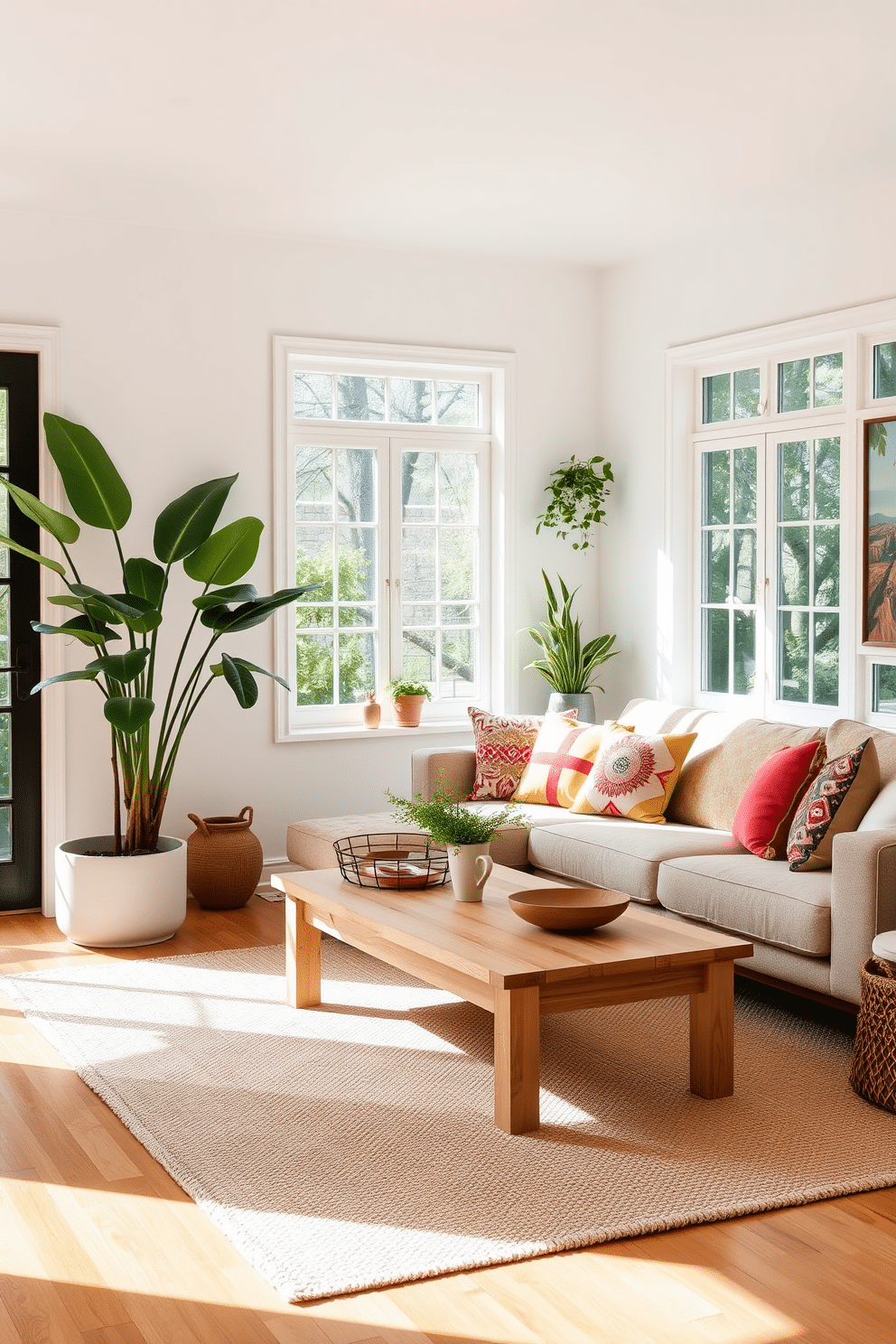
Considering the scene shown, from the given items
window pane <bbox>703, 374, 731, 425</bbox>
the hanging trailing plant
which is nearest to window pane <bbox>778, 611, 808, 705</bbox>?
window pane <bbox>703, 374, 731, 425</bbox>

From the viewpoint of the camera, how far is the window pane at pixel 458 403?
21.0 ft

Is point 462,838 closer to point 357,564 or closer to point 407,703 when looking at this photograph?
point 407,703

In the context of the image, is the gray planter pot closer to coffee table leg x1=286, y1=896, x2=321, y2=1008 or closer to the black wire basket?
the black wire basket

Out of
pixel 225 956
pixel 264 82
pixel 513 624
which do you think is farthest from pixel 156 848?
pixel 264 82

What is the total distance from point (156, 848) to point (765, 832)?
89.9 inches

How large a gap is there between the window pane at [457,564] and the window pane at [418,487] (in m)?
0.14

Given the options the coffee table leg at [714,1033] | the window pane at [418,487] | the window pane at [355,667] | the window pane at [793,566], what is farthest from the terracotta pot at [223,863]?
the coffee table leg at [714,1033]

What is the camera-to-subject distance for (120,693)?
16.8 feet

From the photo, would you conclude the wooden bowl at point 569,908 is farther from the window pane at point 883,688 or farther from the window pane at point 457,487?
the window pane at point 457,487

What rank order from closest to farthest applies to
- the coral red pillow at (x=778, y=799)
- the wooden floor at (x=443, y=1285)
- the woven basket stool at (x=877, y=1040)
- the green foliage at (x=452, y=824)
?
the wooden floor at (x=443, y=1285)
the woven basket stool at (x=877, y=1040)
the green foliage at (x=452, y=824)
the coral red pillow at (x=778, y=799)

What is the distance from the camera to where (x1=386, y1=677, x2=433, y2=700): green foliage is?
6.18 m

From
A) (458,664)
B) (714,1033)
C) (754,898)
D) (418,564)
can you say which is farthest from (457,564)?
(714,1033)

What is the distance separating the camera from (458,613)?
21.3 feet

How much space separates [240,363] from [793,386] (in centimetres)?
234
